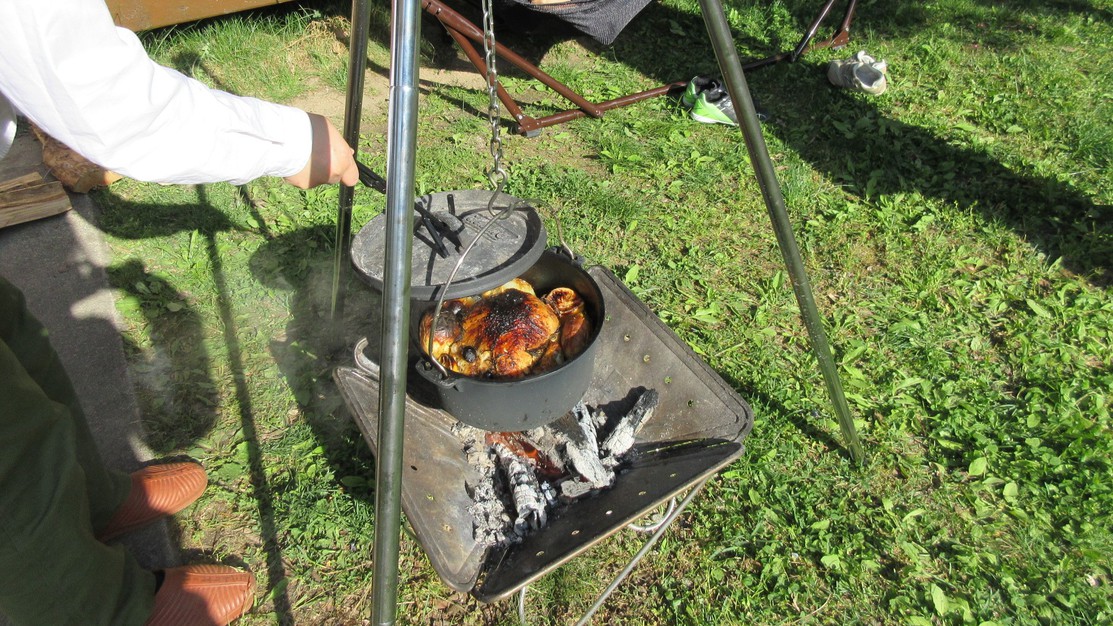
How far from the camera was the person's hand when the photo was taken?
1.57m

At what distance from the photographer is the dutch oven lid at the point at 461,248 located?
168 centimetres

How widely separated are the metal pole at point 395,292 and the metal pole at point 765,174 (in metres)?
0.76

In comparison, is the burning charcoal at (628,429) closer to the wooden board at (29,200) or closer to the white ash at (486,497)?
the white ash at (486,497)

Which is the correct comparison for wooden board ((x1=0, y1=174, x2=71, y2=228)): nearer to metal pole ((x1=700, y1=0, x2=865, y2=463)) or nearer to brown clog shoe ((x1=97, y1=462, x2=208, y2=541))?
brown clog shoe ((x1=97, y1=462, x2=208, y2=541))

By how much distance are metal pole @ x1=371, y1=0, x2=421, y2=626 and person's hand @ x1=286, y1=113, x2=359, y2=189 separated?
0.40 metres

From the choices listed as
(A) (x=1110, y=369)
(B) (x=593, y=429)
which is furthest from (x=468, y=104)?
(A) (x=1110, y=369)

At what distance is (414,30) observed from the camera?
48.1 inches

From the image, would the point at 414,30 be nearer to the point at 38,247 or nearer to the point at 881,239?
the point at 881,239

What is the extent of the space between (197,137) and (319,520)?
1516mm

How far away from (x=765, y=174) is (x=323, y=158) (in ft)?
3.68

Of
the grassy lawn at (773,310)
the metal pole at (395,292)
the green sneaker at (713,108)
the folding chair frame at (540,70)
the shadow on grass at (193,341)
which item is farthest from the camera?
the green sneaker at (713,108)

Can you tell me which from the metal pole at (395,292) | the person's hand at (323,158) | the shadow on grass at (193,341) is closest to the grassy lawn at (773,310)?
the shadow on grass at (193,341)

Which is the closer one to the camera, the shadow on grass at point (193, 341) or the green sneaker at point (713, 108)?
the shadow on grass at point (193, 341)

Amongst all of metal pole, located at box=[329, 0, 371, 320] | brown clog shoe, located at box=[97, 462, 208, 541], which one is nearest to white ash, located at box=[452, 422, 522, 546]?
metal pole, located at box=[329, 0, 371, 320]
